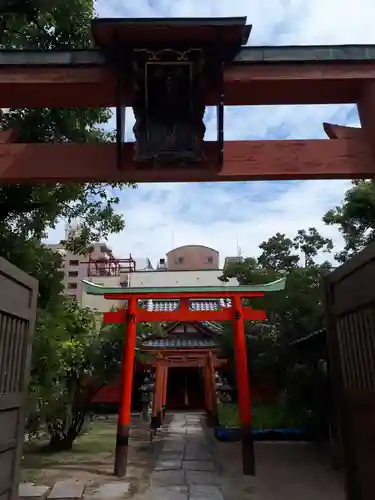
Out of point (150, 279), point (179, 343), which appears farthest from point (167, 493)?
point (150, 279)

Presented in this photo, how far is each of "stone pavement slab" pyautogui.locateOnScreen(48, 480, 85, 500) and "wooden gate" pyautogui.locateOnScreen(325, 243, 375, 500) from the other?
16.4ft

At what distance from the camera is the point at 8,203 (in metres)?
7.24

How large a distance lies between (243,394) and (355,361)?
21.0 ft

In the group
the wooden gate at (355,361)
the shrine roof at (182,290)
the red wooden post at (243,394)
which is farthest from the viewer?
the shrine roof at (182,290)

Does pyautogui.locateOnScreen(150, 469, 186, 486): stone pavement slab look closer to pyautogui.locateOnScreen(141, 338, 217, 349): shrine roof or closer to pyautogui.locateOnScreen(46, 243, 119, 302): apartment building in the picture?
pyautogui.locateOnScreen(141, 338, 217, 349): shrine roof

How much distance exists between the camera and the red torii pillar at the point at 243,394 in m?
8.59

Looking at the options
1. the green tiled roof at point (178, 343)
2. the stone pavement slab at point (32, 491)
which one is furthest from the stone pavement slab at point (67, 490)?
the green tiled roof at point (178, 343)

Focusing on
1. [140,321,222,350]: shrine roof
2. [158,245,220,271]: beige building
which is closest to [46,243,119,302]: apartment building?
[158,245,220,271]: beige building

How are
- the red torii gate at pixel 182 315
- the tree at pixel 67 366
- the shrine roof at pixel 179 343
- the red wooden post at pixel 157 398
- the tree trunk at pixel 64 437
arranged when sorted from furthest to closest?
1. the shrine roof at pixel 179 343
2. the red wooden post at pixel 157 398
3. the tree trunk at pixel 64 437
4. the red torii gate at pixel 182 315
5. the tree at pixel 67 366

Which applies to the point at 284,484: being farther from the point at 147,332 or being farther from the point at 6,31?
the point at 147,332

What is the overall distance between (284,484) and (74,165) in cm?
651

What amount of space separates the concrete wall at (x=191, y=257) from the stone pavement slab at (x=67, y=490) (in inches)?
1747

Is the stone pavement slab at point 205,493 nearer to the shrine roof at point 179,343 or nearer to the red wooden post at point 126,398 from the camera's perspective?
the red wooden post at point 126,398

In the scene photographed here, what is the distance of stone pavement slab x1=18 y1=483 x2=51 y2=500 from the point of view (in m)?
6.77
